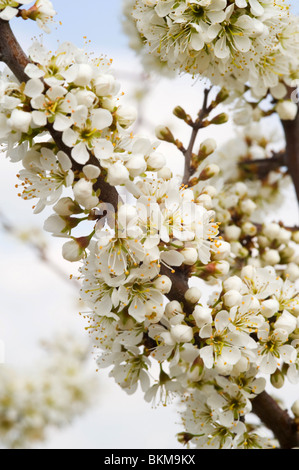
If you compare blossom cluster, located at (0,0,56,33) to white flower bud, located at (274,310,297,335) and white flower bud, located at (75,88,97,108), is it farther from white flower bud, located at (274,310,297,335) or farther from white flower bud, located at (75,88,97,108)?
white flower bud, located at (274,310,297,335)

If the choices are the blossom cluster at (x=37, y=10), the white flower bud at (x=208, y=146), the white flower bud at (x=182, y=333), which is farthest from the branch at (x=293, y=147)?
the blossom cluster at (x=37, y=10)

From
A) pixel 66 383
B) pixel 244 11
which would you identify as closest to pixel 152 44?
pixel 244 11

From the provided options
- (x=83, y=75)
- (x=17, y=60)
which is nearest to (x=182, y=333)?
(x=83, y=75)

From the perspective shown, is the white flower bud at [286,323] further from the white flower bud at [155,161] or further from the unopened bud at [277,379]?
the white flower bud at [155,161]

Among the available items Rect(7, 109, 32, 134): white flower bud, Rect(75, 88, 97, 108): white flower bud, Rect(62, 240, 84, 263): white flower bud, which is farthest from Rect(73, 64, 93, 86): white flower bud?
Rect(62, 240, 84, 263): white flower bud

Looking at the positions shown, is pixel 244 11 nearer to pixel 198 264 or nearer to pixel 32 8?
pixel 32 8

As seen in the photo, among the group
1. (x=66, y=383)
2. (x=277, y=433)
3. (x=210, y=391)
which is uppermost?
(x=210, y=391)

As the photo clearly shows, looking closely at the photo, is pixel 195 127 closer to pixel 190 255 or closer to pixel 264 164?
pixel 190 255
